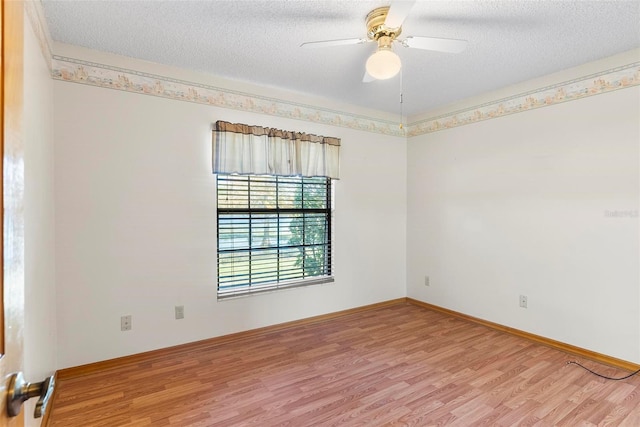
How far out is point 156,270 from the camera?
9.18 ft

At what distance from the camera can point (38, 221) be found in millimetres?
1865

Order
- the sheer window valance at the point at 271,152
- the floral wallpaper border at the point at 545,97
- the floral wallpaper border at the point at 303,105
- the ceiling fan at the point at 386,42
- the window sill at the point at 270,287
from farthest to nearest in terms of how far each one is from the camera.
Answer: the window sill at the point at 270,287
the sheer window valance at the point at 271,152
the floral wallpaper border at the point at 545,97
the floral wallpaper border at the point at 303,105
the ceiling fan at the point at 386,42

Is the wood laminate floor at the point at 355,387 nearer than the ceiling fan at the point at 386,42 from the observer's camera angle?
No

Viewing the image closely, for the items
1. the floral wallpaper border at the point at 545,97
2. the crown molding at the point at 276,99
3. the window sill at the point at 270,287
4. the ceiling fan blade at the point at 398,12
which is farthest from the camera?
the window sill at the point at 270,287

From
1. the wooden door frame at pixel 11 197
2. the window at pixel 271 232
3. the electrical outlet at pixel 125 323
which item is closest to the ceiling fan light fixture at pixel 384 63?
the wooden door frame at pixel 11 197

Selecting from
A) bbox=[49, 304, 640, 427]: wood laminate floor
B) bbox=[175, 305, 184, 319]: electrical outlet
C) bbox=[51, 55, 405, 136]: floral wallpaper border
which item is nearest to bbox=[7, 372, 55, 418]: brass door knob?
bbox=[49, 304, 640, 427]: wood laminate floor

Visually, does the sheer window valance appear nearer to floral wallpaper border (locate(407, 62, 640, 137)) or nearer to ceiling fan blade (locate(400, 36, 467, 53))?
floral wallpaper border (locate(407, 62, 640, 137))

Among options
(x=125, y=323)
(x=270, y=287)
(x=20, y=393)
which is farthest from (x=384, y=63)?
(x=125, y=323)

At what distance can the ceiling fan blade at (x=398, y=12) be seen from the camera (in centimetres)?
158

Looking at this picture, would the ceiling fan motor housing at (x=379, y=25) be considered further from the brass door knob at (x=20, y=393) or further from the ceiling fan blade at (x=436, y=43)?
the brass door knob at (x=20, y=393)

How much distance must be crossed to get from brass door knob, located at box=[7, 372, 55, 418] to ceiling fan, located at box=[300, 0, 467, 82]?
1929 millimetres

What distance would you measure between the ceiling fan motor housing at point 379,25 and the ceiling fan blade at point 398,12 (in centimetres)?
17

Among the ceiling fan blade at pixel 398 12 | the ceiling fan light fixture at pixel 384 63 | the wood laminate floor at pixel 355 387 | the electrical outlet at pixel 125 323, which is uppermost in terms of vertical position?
the ceiling fan blade at pixel 398 12

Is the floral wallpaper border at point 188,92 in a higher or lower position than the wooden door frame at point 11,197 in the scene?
higher
